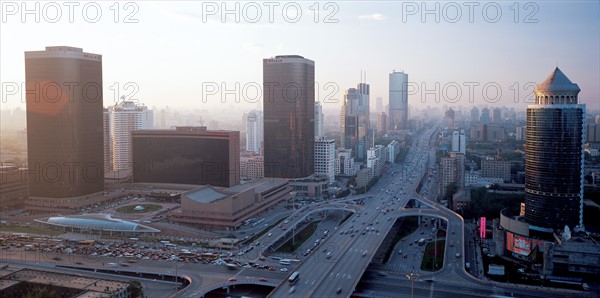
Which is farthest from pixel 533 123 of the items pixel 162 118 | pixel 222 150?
pixel 162 118

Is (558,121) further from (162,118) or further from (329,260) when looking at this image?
(162,118)

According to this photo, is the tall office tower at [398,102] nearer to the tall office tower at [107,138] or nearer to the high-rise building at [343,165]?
the high-rise building at [343,165]

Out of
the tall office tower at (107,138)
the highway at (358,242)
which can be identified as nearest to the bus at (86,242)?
the highway at (358,242)

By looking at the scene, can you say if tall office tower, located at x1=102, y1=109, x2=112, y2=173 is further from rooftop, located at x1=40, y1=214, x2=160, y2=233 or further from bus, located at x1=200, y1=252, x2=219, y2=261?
bus, located at x1=200, y1=252, x2=219, y2=261

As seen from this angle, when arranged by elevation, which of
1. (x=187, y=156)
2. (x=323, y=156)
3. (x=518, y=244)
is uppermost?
(x=187, y=156)

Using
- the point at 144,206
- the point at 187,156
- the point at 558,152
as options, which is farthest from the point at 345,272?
the point at 187,156

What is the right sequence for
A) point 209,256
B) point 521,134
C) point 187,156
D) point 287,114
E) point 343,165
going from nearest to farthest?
point 209,256 < point 187,156 < point 287,114 < point 343,165 < point 521,134

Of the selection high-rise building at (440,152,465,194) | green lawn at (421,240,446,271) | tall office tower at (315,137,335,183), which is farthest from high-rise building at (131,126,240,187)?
high-rise building at (440,152,465,194)

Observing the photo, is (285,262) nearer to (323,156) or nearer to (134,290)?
(134,290)
